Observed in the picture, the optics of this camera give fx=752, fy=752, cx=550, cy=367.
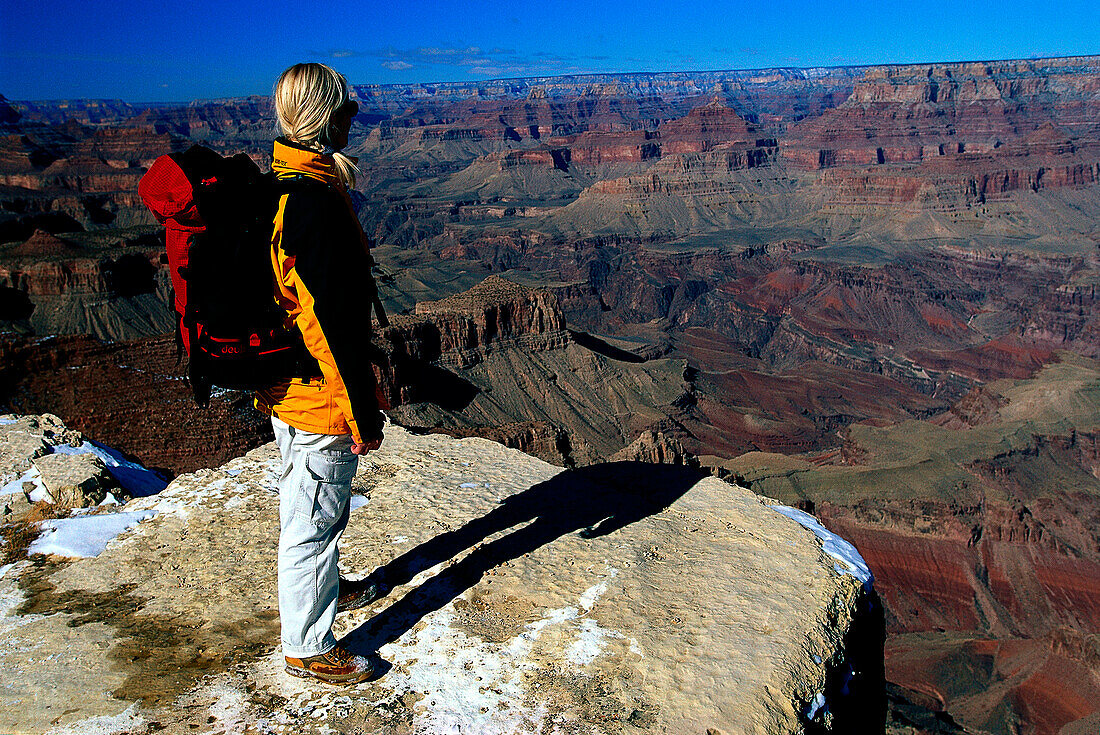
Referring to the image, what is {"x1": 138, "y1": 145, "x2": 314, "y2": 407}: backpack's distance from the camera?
4.08 m

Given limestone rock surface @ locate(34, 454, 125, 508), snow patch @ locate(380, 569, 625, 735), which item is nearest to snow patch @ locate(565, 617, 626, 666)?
snow patch @ locate(380, 569, 625, 735)

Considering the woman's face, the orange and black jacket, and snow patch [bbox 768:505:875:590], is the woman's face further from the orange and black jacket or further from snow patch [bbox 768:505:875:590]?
snow patch [bbox 768:505:875:590]

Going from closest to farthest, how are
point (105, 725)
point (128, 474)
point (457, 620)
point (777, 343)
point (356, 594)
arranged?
point (105, 725) < point (457, 620) < point (356, 594) < point (128, 474) < point (777, 343)

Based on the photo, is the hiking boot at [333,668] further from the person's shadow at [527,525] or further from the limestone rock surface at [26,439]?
the limestone rock surface at [26,439]

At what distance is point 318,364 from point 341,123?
142 cm

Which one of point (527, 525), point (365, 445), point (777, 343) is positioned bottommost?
point (777, 343)

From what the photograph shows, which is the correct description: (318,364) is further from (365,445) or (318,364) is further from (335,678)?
(335,678)

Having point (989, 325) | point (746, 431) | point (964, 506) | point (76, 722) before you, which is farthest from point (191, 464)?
point (989, 325)

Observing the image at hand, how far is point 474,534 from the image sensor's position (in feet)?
22.7

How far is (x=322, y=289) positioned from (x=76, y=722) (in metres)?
2.81

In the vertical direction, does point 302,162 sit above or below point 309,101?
below

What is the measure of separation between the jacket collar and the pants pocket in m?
1.64

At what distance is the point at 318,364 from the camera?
4.41 metres

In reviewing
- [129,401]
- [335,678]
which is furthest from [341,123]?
[129,401]
